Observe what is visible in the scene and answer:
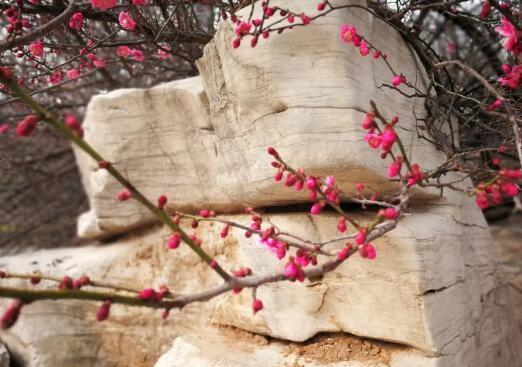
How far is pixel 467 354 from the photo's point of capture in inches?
68.2

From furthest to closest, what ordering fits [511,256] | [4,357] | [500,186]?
[511,256] → [4,357] → [500,186]

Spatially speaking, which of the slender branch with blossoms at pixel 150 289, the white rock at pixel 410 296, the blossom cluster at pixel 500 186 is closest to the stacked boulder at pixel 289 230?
the white rock at pixel 410 296

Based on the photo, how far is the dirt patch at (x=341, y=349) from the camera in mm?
1688

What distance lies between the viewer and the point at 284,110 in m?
1.62

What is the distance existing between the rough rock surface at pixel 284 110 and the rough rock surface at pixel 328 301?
0.88 ft

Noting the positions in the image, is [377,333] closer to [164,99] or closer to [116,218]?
[164,99]

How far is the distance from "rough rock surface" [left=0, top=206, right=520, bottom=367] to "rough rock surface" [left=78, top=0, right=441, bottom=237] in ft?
0.88

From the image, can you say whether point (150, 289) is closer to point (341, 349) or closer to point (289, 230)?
point (289, 230)

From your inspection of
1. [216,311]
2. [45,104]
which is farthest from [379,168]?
[45,104]

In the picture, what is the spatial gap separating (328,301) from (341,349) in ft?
0.67

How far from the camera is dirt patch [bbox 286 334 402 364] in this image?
66.4 inches

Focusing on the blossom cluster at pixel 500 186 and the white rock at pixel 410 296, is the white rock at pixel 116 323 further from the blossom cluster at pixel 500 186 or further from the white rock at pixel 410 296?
the blossom cluster at pixel 500 186

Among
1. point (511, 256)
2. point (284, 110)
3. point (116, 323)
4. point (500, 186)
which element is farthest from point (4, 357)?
point (511, 256)

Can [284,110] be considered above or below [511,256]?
above
